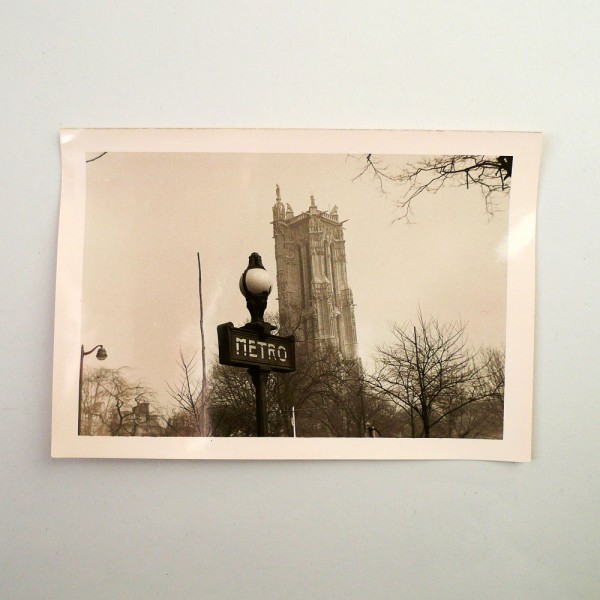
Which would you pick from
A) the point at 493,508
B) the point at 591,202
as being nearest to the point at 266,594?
the point at 493,508

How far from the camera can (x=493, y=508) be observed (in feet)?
4.15

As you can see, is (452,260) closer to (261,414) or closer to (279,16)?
(261,414)

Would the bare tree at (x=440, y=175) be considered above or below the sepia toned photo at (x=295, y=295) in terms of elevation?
above

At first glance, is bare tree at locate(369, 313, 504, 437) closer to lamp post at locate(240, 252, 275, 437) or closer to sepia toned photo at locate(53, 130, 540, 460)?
sepia toned photo at locate(53, 130, 540, 460)

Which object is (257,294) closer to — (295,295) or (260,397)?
(295,295)

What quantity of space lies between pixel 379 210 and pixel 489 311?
0.26 metres

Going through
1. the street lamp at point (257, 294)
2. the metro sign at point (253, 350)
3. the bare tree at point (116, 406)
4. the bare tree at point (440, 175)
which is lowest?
the bare tree at point (116, 406)

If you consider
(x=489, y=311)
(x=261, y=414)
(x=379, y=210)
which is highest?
(x=379, y=210)

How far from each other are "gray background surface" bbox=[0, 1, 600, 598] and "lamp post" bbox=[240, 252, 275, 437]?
99mm

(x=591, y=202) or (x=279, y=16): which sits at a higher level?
(x=279, y=16)

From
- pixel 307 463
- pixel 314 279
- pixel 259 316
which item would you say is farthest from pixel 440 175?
pixel 307 463

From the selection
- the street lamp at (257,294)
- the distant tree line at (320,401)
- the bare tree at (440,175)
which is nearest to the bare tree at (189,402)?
the distant tree line at (320,401)

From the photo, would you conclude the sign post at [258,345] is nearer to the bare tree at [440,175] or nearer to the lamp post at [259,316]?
the lamp post at [259,316]

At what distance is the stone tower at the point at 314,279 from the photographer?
49.7 inches
